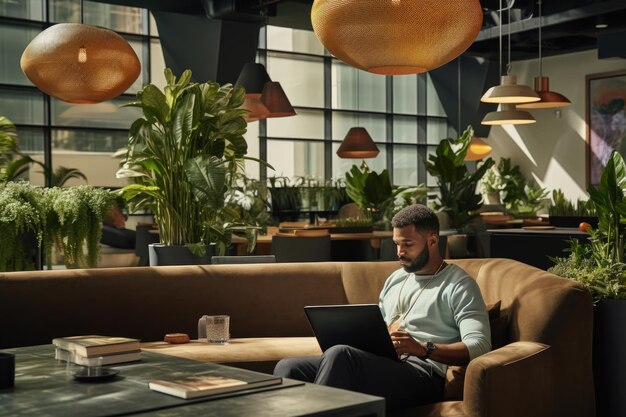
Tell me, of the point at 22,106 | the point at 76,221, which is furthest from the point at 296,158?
the point at 76,221

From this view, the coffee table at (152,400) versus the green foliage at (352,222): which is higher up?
the green foliage at (352,222)

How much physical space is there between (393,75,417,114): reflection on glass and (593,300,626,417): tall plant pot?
13.9 meters

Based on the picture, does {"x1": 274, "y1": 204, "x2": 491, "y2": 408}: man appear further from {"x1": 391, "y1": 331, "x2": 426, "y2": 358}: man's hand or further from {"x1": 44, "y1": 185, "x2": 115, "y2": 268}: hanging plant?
{"x1": 44, "y1": 185, "x2": 115, "y2": 268}: hanging plant

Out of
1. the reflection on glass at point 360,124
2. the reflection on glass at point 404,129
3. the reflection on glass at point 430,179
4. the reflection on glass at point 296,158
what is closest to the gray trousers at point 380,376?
the reflection on glass at point 296,158

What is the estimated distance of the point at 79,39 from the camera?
15.3 feet

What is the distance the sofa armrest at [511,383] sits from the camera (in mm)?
2975

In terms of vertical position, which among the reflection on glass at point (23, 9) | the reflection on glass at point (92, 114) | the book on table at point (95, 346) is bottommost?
the book on table at point (95, 346)

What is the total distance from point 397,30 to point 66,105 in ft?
33.7

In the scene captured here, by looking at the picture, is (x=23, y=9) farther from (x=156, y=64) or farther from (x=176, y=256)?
(x=176, y=256)

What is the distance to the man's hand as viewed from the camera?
323cm

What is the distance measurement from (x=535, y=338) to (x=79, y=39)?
2806 millimetres

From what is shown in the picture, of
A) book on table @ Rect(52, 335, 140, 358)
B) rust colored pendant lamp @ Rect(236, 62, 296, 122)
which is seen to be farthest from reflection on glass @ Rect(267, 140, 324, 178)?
book on table @ Rect(52, 335, 140, 358)

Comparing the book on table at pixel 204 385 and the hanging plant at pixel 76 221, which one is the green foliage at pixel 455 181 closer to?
the hanging plant at pixel 76 221

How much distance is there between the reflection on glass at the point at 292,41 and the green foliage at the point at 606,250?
1173 cm
